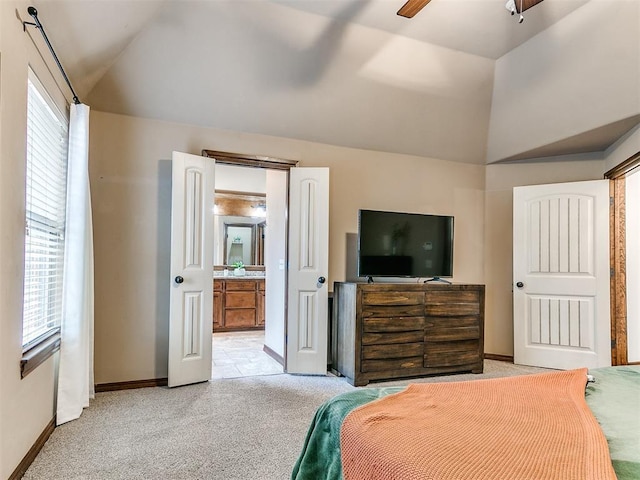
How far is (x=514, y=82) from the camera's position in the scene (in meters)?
3.89

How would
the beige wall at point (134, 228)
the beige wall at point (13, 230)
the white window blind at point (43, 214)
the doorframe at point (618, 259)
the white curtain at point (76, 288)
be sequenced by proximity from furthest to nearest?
the doorframe at point (618, 259) → the beige wall at point (134, 228) → the white curtain at point (76, 288) → the white window blind at point (43, 214) → the beige wall at point (13, 230)

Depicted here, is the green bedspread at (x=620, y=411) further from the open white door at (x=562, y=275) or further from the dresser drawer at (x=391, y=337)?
the open white door at (x=562, y=275)

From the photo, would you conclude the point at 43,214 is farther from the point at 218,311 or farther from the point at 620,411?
the point at 218,311

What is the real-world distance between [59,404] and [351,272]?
2741 millimetres

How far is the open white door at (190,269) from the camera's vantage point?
135 inches

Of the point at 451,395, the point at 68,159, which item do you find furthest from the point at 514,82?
the point at 68,159

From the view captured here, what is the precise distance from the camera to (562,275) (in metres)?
4.21

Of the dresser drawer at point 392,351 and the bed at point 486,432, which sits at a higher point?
the bed at point 486,432

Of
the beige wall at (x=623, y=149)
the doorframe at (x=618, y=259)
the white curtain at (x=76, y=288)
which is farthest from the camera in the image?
the doorframe at (x=618, y=259)

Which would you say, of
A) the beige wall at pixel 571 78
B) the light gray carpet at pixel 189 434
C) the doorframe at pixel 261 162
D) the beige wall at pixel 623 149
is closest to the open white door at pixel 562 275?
the beige wall at pixel 623 149

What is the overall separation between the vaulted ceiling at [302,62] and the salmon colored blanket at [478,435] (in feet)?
8.70

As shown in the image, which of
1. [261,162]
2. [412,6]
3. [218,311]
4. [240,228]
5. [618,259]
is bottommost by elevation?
[218,311]

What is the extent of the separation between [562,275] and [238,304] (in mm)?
4542

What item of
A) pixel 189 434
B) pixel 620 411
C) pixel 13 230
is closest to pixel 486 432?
pixel 620 411
